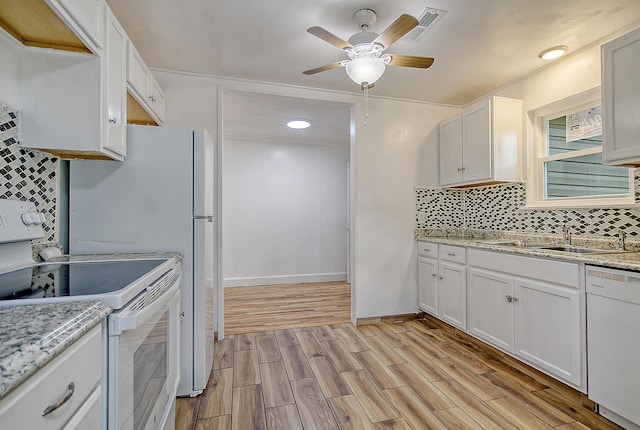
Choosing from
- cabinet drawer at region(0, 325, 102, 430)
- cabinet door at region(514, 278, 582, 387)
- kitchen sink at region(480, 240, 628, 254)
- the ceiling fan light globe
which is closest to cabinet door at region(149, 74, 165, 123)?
the ceiling fan light globe

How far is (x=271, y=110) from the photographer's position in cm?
354

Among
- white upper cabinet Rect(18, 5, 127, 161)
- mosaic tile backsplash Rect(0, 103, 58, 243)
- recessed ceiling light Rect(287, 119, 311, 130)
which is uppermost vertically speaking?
recessed ceiling light Rect(287, 119, 311, 130)

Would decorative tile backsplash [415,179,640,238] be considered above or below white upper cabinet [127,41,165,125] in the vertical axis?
below

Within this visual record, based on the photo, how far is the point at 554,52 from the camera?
7.54 feet

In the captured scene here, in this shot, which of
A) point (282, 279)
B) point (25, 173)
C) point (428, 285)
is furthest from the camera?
point (282, 279)

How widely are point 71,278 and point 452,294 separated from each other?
276cm

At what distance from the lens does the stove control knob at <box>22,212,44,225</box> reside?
1361 mm

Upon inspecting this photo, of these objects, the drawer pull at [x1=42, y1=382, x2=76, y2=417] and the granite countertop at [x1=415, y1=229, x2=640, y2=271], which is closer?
the drawer pull at [x1=42, y1=382, x2=76, y2=417]

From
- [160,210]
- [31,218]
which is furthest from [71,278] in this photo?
[160,210]

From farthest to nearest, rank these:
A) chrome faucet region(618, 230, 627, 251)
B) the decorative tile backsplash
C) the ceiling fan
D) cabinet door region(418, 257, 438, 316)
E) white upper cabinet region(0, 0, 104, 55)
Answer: cabinet door region(418, 257, 438, 316), the decorative tile backsplash, chrome faucet region(618, 230, 627, 251), the ceiling fan, white upper cabinet region(0, 0, 104, 55)

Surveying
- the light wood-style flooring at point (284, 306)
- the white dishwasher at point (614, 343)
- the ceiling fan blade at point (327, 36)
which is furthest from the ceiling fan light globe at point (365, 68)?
the light wood-style flooring at point (284, 306)

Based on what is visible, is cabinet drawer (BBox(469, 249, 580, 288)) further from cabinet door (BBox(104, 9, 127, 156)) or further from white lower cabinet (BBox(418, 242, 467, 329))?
cabinet door (BBox(104, 9, 127, 156))

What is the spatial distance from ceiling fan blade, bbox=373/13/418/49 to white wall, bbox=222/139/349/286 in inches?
132

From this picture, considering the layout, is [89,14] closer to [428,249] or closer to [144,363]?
[144,363]
